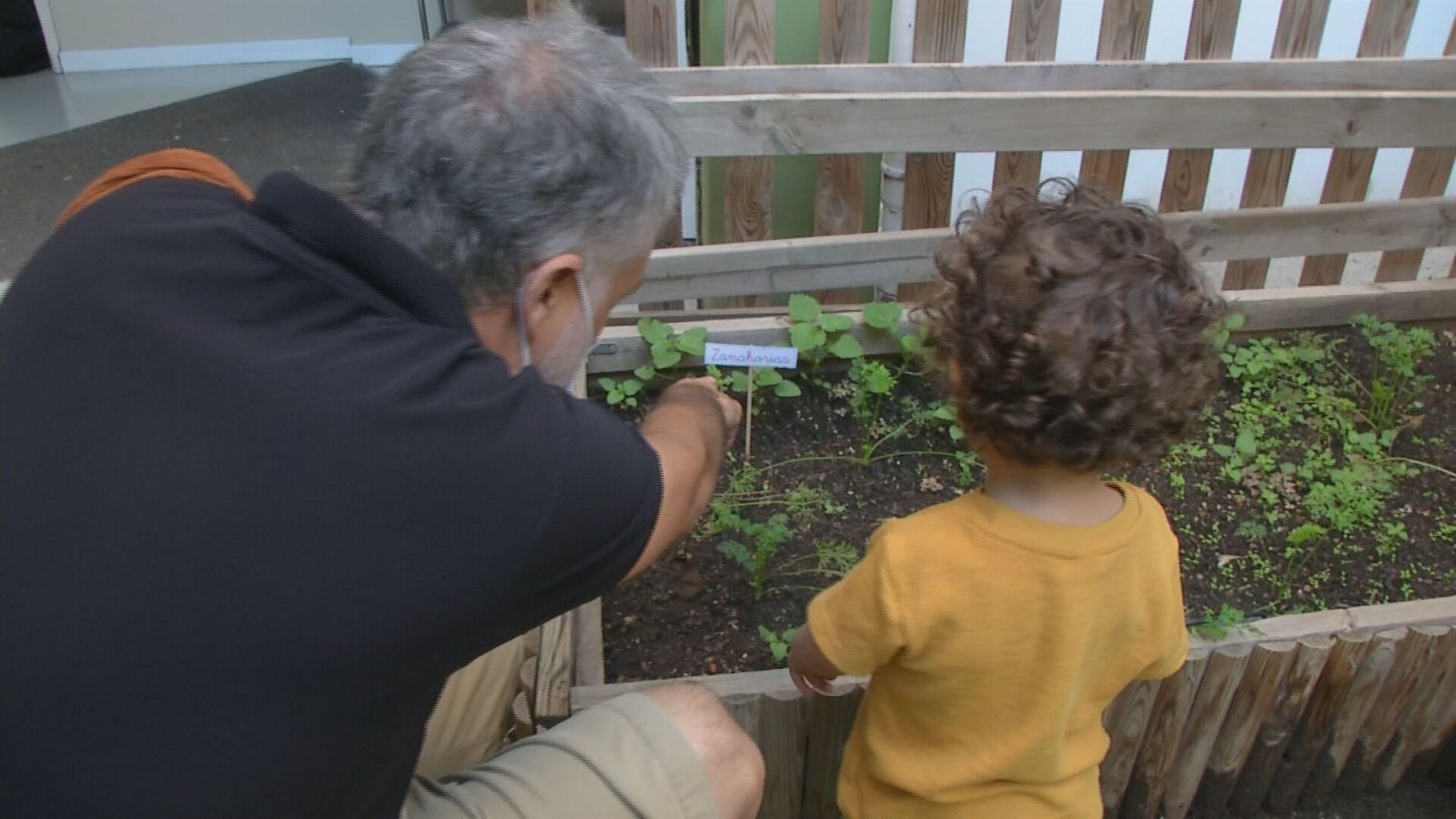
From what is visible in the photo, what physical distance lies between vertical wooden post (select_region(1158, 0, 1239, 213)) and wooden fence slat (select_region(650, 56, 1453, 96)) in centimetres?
13

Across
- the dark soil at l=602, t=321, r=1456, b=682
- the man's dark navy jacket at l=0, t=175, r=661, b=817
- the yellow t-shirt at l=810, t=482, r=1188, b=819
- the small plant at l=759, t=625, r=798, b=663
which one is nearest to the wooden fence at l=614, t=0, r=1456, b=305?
→ the dark soil at l=602, t=321, r=1456, b=682

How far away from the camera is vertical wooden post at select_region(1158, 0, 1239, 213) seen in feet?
9.80

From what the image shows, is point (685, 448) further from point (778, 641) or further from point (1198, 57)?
point (1198, 57)

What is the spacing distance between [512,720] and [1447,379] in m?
2.71

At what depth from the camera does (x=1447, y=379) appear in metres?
2.95

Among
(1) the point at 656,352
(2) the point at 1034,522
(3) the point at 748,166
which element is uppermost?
(2) the point at 1034,522

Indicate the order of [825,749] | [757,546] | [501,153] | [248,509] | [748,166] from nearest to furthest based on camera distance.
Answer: [248,509]
[501,153]
[825,749]
[757,546]
[748,166]

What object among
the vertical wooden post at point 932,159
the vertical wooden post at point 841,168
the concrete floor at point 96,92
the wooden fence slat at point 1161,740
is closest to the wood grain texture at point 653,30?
the vertical wooden post at point 841,168

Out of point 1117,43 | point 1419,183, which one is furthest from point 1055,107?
point 1419,183

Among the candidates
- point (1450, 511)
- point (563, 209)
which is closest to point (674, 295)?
point (563, 209)

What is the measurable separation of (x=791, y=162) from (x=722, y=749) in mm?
2506

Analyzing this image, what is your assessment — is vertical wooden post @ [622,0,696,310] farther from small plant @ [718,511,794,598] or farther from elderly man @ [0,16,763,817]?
elderly man @ [0,16,763,817]

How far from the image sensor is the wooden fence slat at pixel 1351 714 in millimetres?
1973

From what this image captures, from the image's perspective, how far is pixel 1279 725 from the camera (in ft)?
6.72
